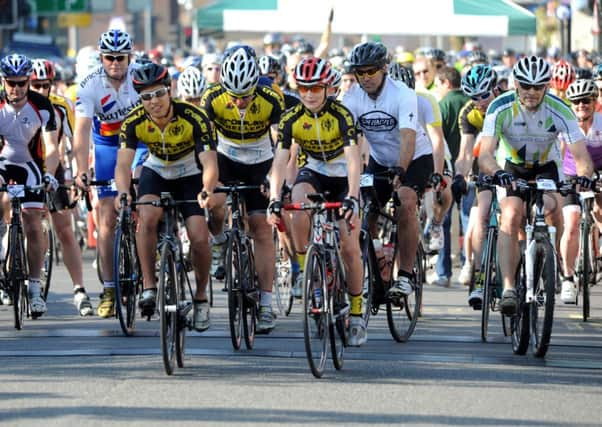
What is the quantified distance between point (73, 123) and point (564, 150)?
424cm

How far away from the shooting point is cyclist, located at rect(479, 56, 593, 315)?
10.9 meters

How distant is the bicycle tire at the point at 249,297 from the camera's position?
1096 centimetres

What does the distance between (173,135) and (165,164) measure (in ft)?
0.74

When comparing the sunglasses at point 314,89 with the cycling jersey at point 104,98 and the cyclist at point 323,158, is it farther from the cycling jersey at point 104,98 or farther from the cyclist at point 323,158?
the cycling jersey at point 104,98

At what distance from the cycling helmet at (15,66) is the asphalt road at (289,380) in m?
1.90

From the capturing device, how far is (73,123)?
46.8 ft

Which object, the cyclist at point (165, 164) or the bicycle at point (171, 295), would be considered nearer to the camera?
the bicycle at point (171, 295)

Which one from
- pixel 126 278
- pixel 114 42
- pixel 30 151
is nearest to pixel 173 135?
pixel 126 278

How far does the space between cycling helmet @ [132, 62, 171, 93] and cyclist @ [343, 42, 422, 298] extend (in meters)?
1.57

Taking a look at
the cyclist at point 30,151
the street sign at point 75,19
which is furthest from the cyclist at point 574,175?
the street sign at point 75,19

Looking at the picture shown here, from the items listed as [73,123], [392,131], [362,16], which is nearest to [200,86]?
[73,123]

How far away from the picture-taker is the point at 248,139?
12078mm

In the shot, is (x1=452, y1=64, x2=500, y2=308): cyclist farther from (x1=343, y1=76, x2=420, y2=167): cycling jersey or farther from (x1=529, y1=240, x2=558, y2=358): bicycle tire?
(x1=529, y1=240, x2=558, y2=358): bicycle tire

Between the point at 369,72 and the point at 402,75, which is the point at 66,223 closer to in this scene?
the point at 402,75
